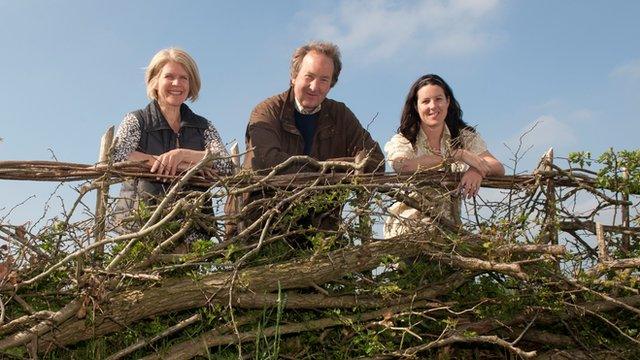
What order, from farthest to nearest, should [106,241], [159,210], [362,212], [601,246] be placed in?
[601,246] → [362,212] → [159,210] → [106,241]

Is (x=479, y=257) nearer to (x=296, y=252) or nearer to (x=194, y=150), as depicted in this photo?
(x=296, y=252)

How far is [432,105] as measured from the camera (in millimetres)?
5402

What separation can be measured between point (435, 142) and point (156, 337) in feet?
8.23

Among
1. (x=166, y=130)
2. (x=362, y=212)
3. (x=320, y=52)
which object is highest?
(x=320, y=52)

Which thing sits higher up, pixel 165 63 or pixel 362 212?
pixel 165 63

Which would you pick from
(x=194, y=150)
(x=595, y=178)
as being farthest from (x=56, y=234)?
(x=595, y=178)

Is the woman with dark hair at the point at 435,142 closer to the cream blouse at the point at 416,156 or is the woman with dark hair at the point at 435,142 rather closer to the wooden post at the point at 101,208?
the cream blouse at the point at 416,156

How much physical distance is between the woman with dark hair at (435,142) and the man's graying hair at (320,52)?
598 mm

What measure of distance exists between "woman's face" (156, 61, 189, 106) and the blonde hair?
39mm

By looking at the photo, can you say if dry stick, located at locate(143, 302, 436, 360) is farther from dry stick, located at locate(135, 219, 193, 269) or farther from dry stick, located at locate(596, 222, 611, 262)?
dry stick, located at locate(596, 222, 611, 262)

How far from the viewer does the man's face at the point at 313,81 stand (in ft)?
17.1

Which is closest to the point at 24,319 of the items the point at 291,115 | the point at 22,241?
the point at 22,241

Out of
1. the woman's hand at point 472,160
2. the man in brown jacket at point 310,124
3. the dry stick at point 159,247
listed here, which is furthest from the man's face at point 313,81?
the dry stick at point 159,247

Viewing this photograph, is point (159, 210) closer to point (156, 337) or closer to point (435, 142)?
point (156, 337)
